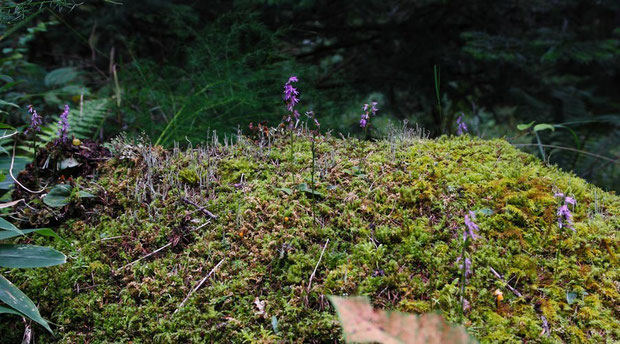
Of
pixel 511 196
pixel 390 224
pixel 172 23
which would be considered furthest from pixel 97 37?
pixel 511 196

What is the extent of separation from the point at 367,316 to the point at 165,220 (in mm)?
1733

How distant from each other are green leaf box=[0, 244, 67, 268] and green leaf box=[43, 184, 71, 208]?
46cm

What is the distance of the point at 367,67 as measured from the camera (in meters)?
5.24

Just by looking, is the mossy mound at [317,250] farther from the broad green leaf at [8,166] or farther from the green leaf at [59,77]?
the green leaf at [59,77]

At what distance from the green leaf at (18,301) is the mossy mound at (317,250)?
6.8 inches

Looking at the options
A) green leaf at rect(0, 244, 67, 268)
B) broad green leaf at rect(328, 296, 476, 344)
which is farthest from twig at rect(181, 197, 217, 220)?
broad green leaf at rect(328, 296, 476, 344)

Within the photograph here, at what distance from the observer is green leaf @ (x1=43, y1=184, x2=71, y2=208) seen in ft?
8.32

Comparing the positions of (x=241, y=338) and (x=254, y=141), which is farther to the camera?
(x=254, y=141)

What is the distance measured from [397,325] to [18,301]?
1.90m

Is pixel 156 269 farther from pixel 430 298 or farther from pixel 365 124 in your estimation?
pixel 365 124

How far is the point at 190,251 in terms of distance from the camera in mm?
2242

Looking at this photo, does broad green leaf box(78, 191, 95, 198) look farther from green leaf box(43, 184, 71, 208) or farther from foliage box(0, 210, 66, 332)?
foliage box(0, 210, 66, 332)

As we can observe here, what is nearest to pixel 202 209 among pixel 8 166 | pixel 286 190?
pixel 286 190

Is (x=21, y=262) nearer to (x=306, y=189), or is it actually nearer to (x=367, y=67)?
(x=306, y=189)
